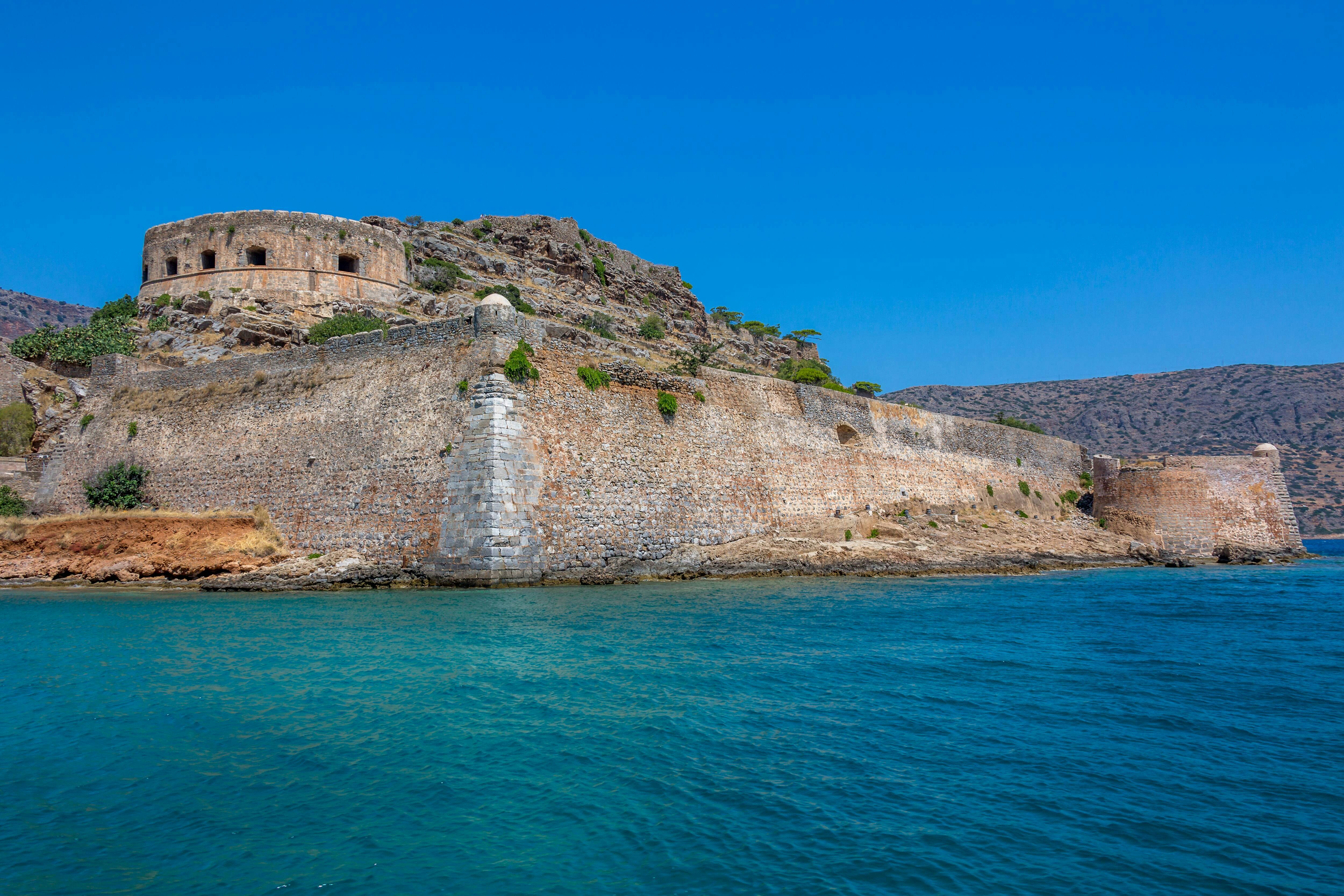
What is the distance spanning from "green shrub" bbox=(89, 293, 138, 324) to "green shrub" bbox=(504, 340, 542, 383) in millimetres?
15007

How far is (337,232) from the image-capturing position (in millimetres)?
28938

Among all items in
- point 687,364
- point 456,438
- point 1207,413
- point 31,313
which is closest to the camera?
point 456,438

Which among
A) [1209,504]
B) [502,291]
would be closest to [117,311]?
[502,291]

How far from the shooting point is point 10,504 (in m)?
21.2

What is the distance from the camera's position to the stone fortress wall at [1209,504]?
31.0 m

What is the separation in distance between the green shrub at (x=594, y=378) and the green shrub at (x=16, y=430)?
15748 millimetres

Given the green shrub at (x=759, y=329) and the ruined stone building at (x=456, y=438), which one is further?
the green shrub at (x=759, y=329)

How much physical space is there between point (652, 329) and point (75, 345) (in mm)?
20284

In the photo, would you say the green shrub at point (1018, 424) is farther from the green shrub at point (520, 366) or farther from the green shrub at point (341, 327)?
the green shrub at point (520, 366)

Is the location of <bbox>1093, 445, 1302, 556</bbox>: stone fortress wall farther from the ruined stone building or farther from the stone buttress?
the stone buttress

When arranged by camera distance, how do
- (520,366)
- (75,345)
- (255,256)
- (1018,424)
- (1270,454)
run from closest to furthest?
(520,366), (75,345), (255,256), (1270,454), (1018,424)

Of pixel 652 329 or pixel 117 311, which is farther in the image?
pixel 652 329

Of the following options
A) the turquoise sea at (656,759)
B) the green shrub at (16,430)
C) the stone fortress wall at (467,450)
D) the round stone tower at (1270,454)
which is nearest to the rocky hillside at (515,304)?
the stone fortress wall at (467,450)

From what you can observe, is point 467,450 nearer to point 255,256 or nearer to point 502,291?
point 255,256
